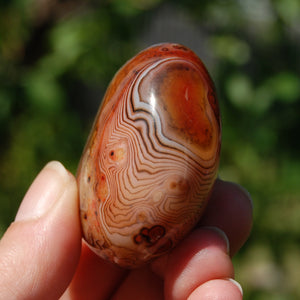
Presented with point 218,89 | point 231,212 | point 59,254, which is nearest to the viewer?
point 59,254

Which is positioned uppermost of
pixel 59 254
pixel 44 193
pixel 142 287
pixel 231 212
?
pixel 44 193

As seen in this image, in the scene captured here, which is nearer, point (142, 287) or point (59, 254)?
point (59, 254)

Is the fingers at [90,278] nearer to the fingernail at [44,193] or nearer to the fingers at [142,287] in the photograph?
the fingers at [142,287]

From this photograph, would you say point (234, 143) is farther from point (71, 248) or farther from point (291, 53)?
point (71, 248)

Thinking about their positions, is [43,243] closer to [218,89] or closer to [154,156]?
[154,156]

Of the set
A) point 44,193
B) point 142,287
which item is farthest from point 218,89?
point 44,193

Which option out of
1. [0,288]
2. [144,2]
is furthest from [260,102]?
[0,288]
